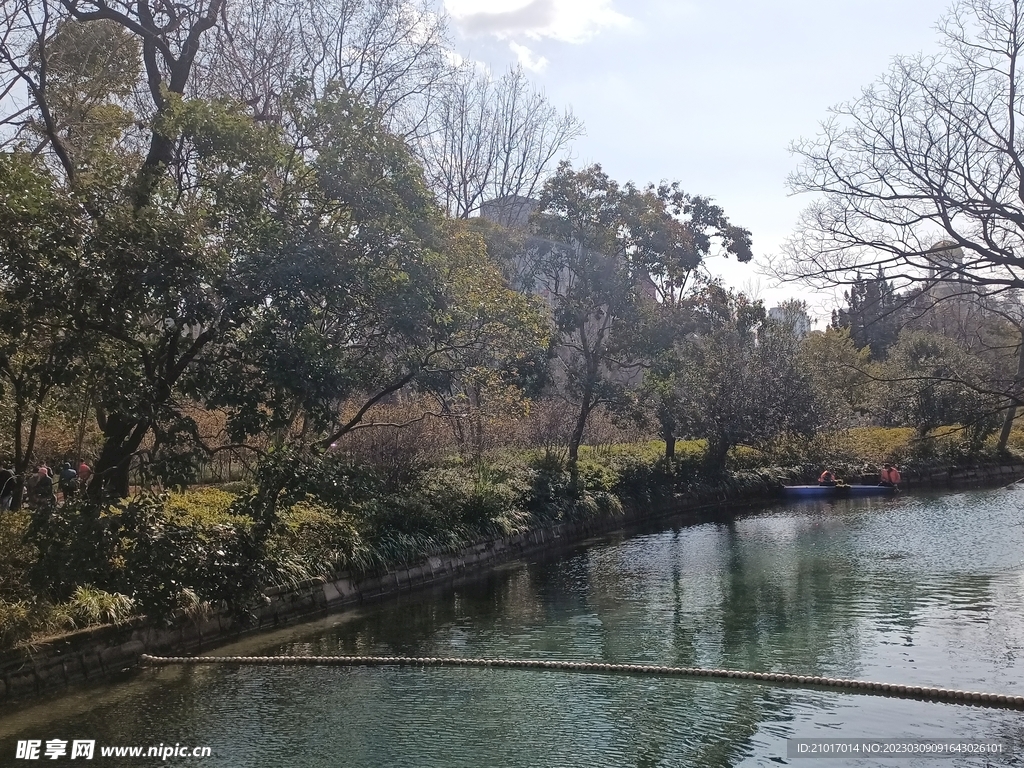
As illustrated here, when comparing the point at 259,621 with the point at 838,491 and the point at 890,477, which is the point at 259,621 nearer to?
the point at 838,491

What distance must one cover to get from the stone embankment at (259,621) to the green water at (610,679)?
0.32 meters

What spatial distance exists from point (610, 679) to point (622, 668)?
0.19 metres

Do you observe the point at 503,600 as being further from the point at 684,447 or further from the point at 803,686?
the point at 684,447

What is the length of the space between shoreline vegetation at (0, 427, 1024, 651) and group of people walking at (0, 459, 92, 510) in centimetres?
20

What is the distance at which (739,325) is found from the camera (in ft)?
80.2

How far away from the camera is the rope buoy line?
6281 millimetres

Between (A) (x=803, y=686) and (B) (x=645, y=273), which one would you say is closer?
(A) (x=803, y=686)

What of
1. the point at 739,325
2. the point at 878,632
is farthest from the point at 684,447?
the point at 878,632

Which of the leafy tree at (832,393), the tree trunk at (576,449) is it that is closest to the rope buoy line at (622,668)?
the tree trunk at (576,449)

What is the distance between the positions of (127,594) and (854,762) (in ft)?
22.7

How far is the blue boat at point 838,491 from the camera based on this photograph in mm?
23219

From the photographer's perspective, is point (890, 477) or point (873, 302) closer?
point (873, 302)

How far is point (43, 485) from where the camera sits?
10281 mm
